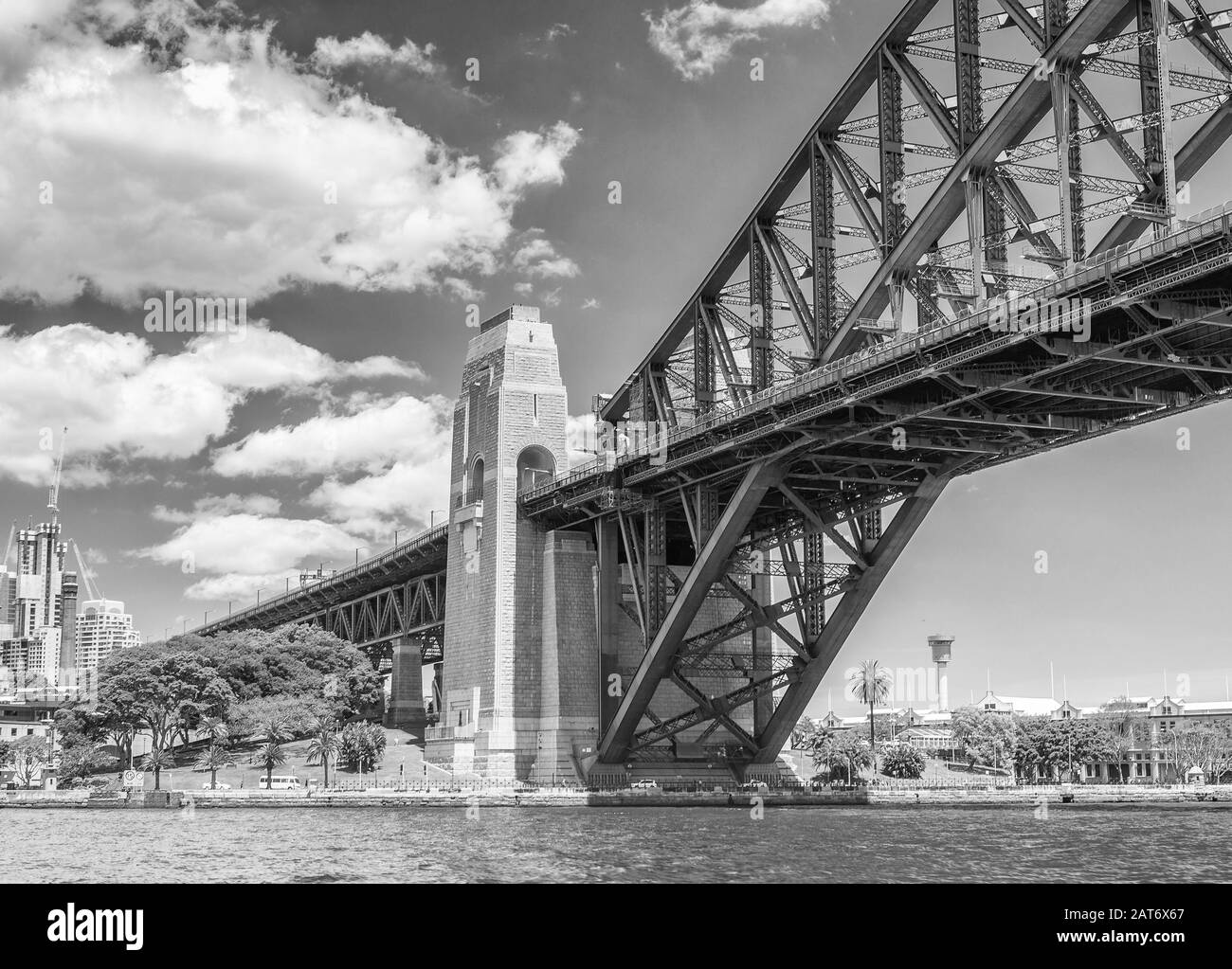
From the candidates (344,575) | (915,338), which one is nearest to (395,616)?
(344,575)

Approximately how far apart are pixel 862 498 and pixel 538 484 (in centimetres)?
2326

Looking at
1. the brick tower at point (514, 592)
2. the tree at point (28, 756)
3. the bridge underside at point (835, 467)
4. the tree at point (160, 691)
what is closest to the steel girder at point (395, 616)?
the tree at point (160, 691)

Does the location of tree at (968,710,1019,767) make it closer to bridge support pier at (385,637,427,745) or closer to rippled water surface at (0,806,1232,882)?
bridge support pier at (385,637,427,745)

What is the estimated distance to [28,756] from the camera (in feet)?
465

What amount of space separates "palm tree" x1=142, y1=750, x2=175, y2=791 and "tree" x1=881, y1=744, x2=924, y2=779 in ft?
205

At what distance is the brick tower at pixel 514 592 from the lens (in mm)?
89000

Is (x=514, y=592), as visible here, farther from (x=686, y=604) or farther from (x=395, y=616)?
(x=395, y=616)

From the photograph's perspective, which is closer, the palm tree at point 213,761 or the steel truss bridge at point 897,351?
the steel truss bridge at point 897,351

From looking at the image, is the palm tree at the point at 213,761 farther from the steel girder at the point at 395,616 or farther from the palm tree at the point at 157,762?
the steel girder at the point at 395,616

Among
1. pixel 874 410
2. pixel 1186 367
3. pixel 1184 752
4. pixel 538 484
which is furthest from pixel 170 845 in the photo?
pixel 1184 752

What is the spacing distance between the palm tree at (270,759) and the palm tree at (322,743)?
2069 millimetres

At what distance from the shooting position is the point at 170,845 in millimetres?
50781

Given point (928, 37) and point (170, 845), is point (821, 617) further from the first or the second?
point (170, 845)

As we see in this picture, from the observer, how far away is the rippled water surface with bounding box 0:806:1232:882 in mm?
38719
